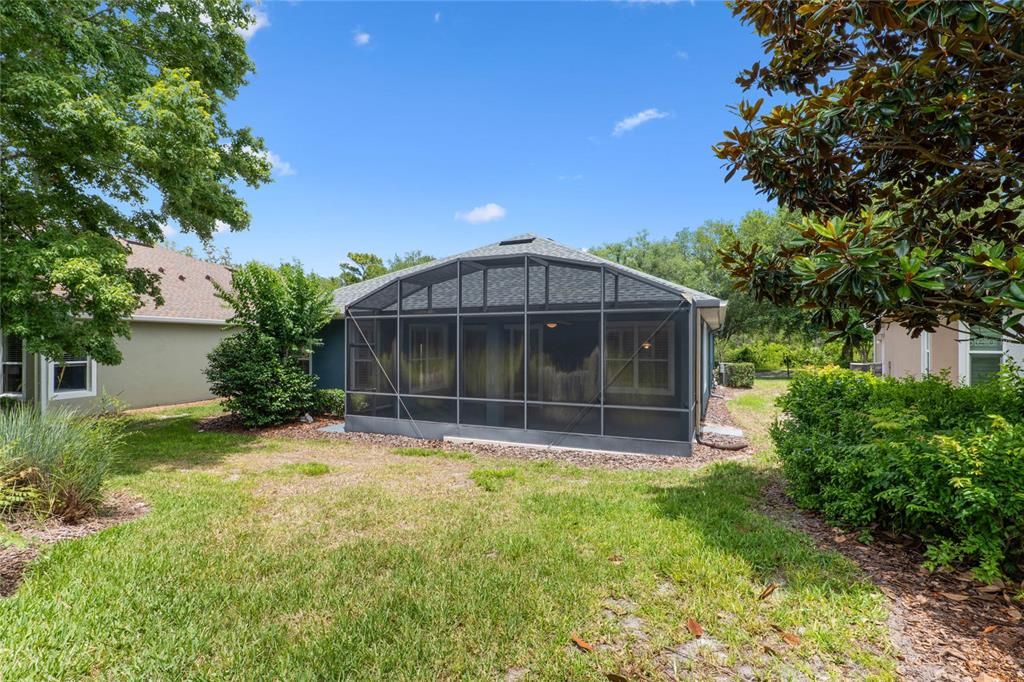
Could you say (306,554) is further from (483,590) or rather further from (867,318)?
(867,318)

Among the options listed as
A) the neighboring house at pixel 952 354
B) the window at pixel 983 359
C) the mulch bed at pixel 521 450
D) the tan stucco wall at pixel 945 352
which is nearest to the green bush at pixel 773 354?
the neighboring house at pixel 952 354

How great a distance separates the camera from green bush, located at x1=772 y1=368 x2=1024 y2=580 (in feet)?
10.0

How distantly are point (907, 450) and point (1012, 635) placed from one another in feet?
3.95

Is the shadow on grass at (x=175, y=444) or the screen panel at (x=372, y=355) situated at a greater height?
the screen panel at (x=372, y=355)

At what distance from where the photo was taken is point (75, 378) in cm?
1166

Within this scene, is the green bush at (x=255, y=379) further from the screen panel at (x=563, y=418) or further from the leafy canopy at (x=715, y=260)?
the leafy canopy at (x=715, y=260)

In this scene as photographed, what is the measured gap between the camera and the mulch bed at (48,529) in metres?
3.46

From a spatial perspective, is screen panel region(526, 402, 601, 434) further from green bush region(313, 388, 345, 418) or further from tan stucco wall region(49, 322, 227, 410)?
tan stucco wall region(49, 322, 227, 410)

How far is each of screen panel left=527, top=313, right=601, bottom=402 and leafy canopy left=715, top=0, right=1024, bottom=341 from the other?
11.8ft

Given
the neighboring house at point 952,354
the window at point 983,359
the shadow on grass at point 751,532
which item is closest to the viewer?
the shadow on grass at point 751,532

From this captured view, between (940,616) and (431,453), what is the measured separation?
21.7 feet

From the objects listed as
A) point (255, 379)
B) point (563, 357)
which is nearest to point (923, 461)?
point (563, 357)

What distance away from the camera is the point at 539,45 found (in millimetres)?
9445

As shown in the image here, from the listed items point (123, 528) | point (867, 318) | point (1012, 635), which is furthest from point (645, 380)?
point (123, 528)
